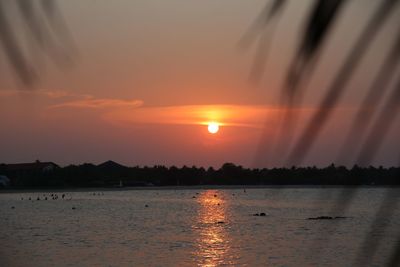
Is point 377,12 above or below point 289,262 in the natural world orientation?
above

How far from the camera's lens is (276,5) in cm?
72

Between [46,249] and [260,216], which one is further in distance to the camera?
[260,216]

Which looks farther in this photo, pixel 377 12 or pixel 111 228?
pixel 111 228

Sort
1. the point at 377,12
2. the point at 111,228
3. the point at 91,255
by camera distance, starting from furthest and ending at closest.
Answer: the point at 111,228
the point at 91,255
the point at 377,12

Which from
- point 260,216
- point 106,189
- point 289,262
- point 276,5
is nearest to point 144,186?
point 106,189

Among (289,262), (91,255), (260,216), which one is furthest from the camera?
(260,216)

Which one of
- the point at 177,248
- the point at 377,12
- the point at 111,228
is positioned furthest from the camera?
the point at 111,228

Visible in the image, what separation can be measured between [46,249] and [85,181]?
408 feet

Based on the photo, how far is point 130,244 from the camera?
1529 inches

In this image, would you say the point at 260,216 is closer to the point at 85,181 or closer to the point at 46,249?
the point at 46,249

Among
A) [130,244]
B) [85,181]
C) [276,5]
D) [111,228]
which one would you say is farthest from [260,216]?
[85,181]

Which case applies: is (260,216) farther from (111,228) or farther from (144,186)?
(144,186)

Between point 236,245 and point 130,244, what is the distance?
630cm

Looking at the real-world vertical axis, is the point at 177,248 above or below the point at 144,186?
below
